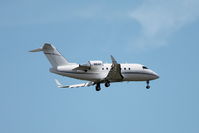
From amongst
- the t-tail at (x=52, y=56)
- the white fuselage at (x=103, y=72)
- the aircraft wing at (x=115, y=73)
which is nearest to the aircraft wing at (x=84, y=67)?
the white fuselage at (x=103, y=72)

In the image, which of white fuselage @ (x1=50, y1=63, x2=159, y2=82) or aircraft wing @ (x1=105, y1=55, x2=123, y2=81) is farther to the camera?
white fuselage @ (x1=50, y1=63, x2=159, y2=82)

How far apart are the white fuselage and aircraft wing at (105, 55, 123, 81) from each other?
918mm

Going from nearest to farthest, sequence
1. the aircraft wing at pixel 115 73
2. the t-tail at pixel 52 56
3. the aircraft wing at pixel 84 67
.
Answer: the aircraft wing at pixel 115 73 < the aircraft wing at pixel 84 67 < the t-tail at pixel 52 56

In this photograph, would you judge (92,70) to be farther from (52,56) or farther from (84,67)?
(52,56)

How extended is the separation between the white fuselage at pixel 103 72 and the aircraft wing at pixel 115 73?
0.92 metres

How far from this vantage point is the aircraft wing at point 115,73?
2704 inches

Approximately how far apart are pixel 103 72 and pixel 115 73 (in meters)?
2.00

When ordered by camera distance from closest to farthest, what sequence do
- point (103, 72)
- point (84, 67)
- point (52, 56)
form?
point (84, 67)
point (52, 56)
point (103, 72)

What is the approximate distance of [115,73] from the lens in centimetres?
7019

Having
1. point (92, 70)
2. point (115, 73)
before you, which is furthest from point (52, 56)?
point (115, 73)

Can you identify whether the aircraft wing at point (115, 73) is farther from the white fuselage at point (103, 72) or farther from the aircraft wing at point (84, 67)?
the aircraft wing at point (84, 67)

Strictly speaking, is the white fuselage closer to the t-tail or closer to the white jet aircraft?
the white jet aircraft

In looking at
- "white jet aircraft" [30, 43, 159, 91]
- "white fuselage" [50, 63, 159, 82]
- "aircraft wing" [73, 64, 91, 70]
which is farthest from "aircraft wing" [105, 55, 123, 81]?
"aircraft wing" [73, 64, 91, 70]

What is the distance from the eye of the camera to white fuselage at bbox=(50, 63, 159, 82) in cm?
6925
